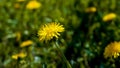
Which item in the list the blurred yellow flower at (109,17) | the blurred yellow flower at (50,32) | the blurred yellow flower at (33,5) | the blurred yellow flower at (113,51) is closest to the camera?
the blurred yellow flower at (50,32)

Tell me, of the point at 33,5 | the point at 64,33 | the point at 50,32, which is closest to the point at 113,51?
the point at 50,32

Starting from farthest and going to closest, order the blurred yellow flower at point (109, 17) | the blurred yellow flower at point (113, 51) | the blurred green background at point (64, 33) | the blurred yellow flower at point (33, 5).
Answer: the blurred yellow flower at point (33, 5)
the blurred yellow flower at point (109, 17)
the blurred green background at point (64, 33)
the blurred yellow flower at point (113, 51)

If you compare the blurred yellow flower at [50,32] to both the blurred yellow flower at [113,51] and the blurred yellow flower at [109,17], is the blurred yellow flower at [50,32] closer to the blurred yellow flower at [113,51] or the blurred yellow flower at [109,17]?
the blurred yellow flower at [113,51]

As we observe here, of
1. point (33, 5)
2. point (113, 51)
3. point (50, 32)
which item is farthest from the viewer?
point (33, 5)

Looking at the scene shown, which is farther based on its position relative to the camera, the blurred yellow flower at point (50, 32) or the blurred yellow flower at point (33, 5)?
the blurred yellow flower at point (33, 5)

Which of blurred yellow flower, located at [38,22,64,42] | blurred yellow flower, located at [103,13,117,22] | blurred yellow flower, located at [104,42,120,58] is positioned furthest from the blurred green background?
blurred yellow flower, located at [38,22,64,42]

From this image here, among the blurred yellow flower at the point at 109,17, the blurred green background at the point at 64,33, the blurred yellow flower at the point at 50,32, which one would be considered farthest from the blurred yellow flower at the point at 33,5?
the blurred yellow flower at the point at 50,32

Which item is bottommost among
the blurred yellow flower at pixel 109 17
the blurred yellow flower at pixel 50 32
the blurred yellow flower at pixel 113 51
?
the blurred yellow flower at pixel 113 51

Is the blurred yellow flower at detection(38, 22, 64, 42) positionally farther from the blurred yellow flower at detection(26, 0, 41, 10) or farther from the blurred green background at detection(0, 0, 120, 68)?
the blurred yellow flower at detection(26, 0, 41, 10)

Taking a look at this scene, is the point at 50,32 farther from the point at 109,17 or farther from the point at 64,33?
the point at 109,17
